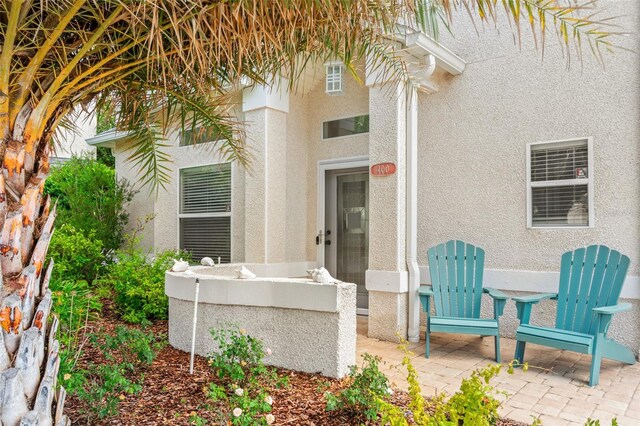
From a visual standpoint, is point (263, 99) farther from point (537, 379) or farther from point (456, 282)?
point (537, 379)

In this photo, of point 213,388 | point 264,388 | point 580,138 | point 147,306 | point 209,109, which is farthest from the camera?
point 147,306

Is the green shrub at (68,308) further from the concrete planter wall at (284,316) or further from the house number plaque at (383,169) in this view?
the house number plaque at (383,169)

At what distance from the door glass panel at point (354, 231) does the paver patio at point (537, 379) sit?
4.66ft

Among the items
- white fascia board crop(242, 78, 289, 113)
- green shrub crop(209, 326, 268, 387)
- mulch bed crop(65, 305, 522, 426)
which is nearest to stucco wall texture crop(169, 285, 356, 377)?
mulch bed crop(65, 305, 522, 426)

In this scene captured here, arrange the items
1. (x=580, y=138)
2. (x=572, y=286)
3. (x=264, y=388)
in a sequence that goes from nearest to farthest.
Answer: (x=264, y=388)
(x=572, y=286)
(x=580, y=138)

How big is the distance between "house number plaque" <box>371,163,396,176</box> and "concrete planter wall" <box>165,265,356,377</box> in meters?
1.97

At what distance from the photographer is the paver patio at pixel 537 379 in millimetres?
3352

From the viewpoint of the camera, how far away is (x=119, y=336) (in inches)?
151

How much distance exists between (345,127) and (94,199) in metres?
5.43

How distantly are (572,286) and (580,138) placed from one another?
164 centimetres

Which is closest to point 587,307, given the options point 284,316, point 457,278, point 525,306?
point 525,306

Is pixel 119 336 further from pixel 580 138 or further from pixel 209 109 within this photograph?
pixel 580 138

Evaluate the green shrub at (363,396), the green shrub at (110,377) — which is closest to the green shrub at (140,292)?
the green shrub at (110,377)

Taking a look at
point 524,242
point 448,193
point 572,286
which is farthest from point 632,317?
point 448,193
